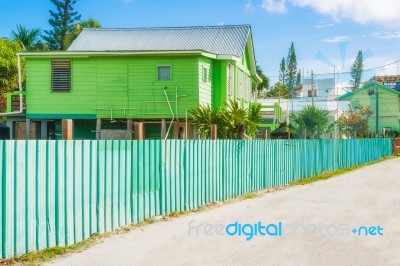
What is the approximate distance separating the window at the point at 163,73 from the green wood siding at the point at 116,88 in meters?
0.18

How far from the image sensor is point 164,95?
24000mm

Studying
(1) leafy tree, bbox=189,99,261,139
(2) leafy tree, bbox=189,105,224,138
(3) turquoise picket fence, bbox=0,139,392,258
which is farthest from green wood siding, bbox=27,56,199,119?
(3) turquoise picket fence, bbox=0,139,392,258

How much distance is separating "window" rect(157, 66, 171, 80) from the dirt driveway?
36.7 feet

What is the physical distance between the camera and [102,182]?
9.23m

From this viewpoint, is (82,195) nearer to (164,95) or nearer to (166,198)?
(166,198)

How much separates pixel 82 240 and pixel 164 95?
618 inches

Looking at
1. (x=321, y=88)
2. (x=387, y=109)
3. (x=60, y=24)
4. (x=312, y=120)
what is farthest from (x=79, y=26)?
(x=321, y=88)

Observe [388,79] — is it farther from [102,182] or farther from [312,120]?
[102,182]

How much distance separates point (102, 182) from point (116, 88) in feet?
51.0

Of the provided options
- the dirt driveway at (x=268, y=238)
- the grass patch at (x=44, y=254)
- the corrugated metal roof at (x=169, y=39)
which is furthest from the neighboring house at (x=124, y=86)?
the grass patch at (x=44, y=254)

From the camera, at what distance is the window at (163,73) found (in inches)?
945

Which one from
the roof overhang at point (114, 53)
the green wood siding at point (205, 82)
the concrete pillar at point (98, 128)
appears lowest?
the concrete pillar at point (98, 128)

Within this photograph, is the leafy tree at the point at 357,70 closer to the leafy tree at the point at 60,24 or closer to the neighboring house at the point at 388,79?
the neighboring house at the point at 388,79

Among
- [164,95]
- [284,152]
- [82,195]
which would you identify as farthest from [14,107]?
[82,195]
